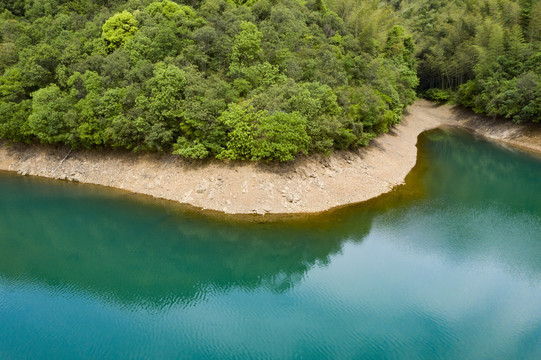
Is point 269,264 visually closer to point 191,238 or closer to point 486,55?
point 191,238

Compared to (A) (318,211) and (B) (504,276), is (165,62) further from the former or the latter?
(B) (504,276)

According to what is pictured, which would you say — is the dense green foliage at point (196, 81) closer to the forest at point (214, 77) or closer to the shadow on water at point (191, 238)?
the forest at point (214, 77)

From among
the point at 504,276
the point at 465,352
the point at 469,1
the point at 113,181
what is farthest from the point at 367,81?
the point at 469,1

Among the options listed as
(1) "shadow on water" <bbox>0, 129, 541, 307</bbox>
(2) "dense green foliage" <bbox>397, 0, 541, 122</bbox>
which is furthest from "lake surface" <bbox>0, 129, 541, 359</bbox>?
(2) "dense green foliage" <bbox>397, 0, 541, 122</bbox>

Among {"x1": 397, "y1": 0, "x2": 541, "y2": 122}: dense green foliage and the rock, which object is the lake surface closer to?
the rock

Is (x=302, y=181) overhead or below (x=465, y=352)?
overhead

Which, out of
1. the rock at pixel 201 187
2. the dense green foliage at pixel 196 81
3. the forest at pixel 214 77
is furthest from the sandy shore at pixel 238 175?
the dense green foliage at pixel 196 81

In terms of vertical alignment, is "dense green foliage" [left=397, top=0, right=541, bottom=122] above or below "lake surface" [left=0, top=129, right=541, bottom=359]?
above
